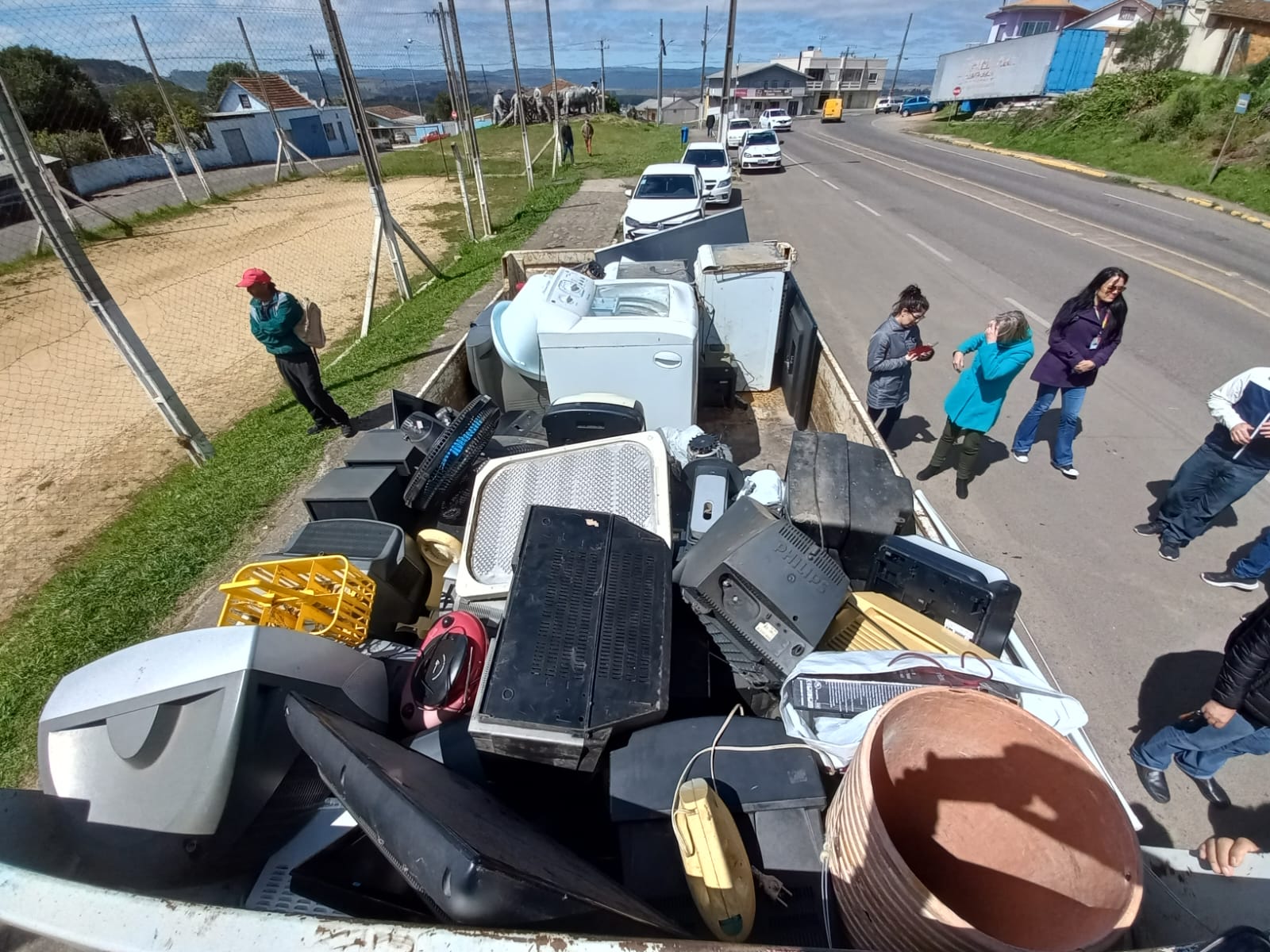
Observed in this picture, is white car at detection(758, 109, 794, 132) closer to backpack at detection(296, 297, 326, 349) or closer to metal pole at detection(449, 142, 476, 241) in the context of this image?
metal pole at detection(449, 142, 476, 241)

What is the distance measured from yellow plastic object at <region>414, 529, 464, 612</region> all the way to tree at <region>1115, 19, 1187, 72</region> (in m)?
37.7

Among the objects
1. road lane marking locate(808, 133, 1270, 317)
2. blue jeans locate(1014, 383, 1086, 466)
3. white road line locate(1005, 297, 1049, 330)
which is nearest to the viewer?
blue jeans locate(1014, 383, 1086, 466)

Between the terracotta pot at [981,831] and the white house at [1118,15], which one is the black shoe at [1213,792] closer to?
the terracotta pot at [981,831]

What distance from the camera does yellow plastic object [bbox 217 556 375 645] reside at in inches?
92.4

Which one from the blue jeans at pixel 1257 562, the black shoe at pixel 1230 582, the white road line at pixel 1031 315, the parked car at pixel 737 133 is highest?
the parked car at pixel 737 133

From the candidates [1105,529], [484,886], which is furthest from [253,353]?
[1105,529]

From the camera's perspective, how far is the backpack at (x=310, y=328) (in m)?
5.30

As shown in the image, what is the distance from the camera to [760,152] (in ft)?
64.7

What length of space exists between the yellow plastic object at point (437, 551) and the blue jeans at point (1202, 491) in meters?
4.76

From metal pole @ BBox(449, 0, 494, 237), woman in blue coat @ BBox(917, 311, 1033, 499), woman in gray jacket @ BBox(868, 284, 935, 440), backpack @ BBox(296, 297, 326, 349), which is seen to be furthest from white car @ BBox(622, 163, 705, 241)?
woman in blue coat @ BBox(917, 311, 1033, 499)

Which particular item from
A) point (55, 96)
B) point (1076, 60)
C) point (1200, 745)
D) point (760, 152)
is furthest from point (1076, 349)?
point (1076, 60)

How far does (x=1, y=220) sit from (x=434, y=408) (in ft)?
69.0

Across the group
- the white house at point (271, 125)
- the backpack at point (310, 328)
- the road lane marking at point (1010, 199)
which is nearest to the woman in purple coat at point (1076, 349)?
the backpack at point (310, 328)

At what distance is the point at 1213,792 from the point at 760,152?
21.1 m
